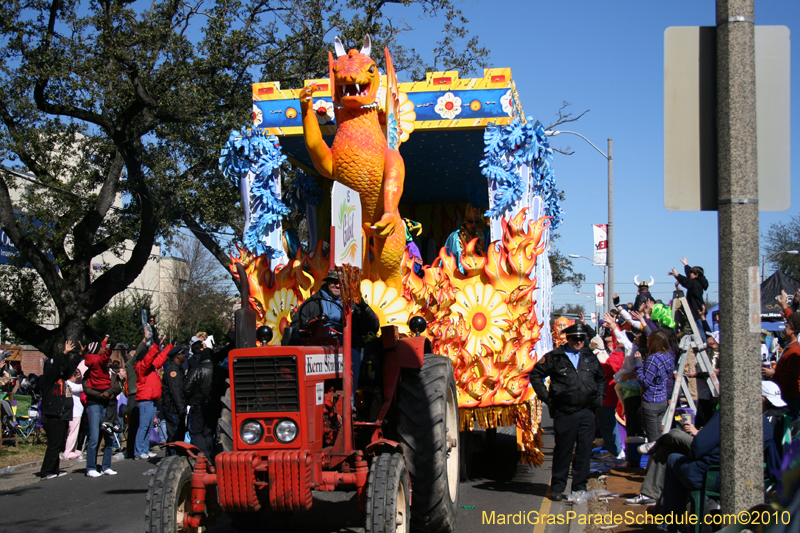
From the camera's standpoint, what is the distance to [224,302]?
40.4m

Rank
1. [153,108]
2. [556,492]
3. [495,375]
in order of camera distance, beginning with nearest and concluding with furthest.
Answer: [556,492] → [495,375] → [153,108]

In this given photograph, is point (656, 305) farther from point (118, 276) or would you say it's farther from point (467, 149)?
point (118, 276)

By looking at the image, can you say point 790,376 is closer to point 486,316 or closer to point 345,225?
point 486,316

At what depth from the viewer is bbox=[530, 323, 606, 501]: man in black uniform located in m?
6.74

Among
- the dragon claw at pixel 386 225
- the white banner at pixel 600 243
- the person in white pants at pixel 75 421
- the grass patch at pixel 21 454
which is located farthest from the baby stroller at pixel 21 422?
the white banner at pixel 600 243

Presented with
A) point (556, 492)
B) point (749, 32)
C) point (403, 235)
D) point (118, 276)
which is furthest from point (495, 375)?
point (118, 276)

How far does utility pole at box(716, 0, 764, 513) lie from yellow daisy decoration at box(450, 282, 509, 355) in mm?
4614

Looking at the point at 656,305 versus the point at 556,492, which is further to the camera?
the point at 656,305

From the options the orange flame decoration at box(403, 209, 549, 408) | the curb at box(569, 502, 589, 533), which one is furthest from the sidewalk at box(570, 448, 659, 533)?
the orange flame decoration at box(403, 209, 549, 408)

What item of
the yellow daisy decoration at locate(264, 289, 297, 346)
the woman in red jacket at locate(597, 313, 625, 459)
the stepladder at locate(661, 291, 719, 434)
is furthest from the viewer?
the woman in red jacket at locate(597, 313, 625, 459)

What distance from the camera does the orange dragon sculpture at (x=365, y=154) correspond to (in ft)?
24.0

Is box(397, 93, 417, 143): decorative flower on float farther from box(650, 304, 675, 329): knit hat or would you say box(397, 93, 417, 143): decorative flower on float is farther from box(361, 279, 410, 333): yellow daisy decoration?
box(650, 304, 675, 329): knit hat

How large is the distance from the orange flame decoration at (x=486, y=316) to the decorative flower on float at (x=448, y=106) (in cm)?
146

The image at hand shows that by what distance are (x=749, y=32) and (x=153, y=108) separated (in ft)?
44.6
